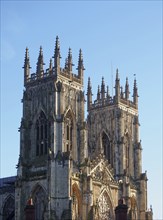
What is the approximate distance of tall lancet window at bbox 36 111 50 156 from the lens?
7644 cm

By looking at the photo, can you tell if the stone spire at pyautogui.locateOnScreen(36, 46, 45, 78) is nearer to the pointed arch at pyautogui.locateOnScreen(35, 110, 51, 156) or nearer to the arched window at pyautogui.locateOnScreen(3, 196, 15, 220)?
the pointed arch at pyautogui.locateOnScreen(35, 110, 51, 156)

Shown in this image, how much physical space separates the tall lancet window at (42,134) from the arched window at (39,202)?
5137 millimetres

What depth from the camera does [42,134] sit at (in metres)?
77.1

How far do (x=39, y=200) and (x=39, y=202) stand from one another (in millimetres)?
248

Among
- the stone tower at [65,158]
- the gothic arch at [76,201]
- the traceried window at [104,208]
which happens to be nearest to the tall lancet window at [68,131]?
the stone tower at [65,158]

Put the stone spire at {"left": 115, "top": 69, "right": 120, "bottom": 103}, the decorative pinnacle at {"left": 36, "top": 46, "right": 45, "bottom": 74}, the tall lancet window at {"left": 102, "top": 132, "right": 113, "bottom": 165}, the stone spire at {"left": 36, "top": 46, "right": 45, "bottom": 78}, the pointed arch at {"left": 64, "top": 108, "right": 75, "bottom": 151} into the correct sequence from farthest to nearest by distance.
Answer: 1. the stone spire at {"left": 115, "top": 69, "right": 120, "bottom": 103}
2. the tall lancet window at {"left": 102, "top": 132, "right": 113, "bottom": 165}
3. the decorative pinnacle at {"left": 36, "top": 46, "right": 45, "bottom": 74}
4. the stone spire at {"left": 36, "top": 46, "right": 45, "bottom": 78}
5. the pointed arch at {"left": 64, "top": 108, "right": 75, "bottom": 151}

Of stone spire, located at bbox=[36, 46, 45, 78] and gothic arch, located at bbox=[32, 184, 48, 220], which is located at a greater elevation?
stone spire, located at bbox=[36, 46, 45, 78]

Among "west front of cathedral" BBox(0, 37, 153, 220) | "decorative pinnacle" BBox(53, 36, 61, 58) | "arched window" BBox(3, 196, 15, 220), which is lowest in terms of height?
"arched window" BBox(3, 196, 15, 220)

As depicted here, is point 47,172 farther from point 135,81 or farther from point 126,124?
point 135,81

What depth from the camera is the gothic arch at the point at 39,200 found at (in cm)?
7293

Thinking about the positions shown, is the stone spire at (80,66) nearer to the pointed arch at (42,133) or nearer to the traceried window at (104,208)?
the pointed arch at (42,133)

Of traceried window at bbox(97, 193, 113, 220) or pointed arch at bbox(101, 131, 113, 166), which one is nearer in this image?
traceried window at bbox(97, 193, 113, 220)

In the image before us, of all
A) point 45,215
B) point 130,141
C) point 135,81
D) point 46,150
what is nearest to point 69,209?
point 45,215

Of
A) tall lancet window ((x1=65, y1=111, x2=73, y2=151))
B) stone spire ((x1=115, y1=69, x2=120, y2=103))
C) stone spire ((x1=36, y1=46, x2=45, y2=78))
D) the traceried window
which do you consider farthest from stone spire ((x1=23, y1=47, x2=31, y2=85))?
the traceried window
